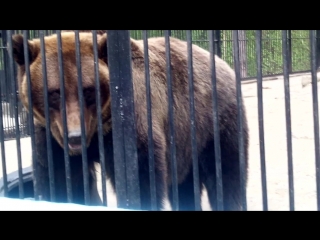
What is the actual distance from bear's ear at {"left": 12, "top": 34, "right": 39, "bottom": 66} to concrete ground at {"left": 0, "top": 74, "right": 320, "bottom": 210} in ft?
5.46

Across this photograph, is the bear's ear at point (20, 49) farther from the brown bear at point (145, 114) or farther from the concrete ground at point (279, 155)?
the concrete ground at point (279, 155)

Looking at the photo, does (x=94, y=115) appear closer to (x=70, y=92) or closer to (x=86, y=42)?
(x=70, y=92)

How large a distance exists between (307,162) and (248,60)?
1091cm

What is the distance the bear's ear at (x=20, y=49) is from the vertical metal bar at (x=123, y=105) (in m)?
0.91

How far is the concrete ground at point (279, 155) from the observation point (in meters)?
5.35

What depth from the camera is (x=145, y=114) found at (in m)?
3.88

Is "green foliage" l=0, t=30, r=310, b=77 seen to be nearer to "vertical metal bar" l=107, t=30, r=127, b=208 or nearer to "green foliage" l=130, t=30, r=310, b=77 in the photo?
"green foliage" l=130, t=30, r=310, b=77

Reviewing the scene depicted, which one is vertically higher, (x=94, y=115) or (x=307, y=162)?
(x=94, y=115)

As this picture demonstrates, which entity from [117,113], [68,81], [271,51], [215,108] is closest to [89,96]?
[68,81]

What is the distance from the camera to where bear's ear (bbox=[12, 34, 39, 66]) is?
→ 3568 millimetres

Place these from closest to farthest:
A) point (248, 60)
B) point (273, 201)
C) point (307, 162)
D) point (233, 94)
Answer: point (233, 94), point (273, 201), point (307, 162), point (248, 60)
